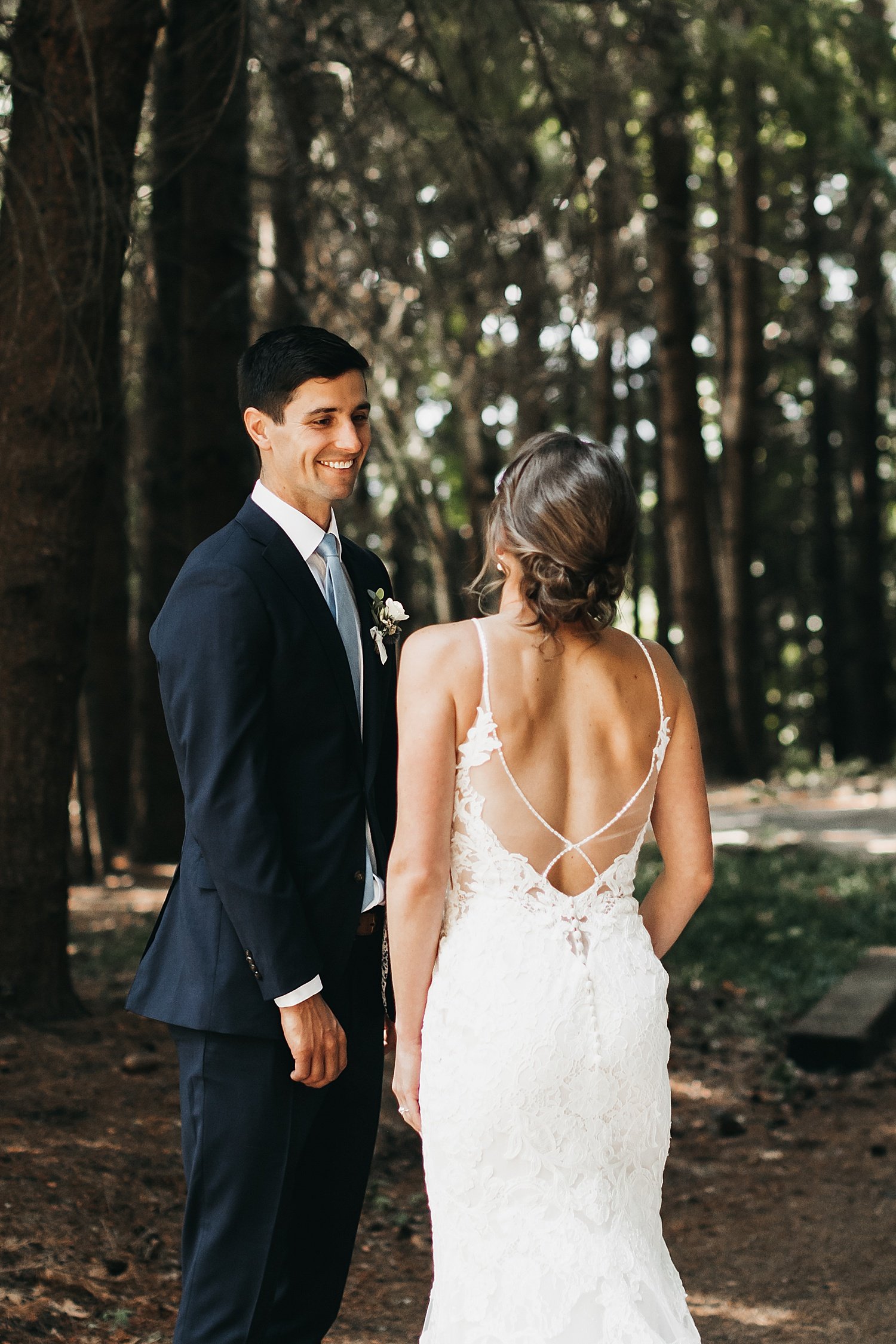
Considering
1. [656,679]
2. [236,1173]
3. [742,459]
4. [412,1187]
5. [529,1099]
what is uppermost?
[742,459]

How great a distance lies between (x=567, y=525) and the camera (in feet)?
8.41

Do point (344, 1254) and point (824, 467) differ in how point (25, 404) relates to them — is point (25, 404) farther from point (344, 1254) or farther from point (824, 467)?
A: point (824, 467)

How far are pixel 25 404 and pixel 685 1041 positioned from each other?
4.44 metres

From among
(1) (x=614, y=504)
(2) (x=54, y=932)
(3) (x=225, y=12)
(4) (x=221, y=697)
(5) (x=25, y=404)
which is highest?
(3) (x=225, y=12)

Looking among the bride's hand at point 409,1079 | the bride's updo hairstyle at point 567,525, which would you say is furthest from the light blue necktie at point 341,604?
the bride's hand at point 409,1079

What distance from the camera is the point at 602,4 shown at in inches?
256

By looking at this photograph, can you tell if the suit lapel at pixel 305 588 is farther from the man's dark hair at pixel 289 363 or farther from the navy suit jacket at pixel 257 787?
the man's dark hair at pixel 289 363

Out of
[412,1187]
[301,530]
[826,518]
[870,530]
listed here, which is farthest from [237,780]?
[826,518]

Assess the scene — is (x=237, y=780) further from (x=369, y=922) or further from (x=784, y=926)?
(x=784, y=926)

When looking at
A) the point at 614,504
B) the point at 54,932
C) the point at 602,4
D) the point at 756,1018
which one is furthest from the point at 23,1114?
the point at 602,4

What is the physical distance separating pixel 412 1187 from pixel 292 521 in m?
3.21

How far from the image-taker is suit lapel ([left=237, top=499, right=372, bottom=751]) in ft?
9.62

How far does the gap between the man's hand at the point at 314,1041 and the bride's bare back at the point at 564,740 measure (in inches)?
21.5

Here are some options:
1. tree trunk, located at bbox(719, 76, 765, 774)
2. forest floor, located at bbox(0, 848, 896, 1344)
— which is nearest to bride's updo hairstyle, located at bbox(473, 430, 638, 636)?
forest floor, located at bbox(0, 848, 896, 1344)
